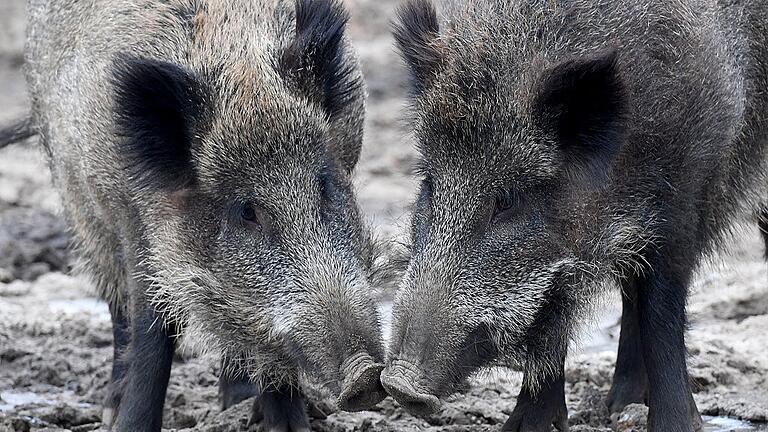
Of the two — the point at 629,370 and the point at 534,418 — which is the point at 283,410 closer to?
the point at 534,418

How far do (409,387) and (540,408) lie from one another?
1101 millimetres

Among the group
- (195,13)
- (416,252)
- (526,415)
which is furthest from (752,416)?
(195,13)

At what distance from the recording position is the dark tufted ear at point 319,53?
18.7ft

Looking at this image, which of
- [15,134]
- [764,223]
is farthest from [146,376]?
[764,223]

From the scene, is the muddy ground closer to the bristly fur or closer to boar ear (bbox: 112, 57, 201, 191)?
the bristly fur

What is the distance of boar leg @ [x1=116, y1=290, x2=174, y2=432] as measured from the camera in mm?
5734

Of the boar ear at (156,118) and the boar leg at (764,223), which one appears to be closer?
the boar ear at (156,118)

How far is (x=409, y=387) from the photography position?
4.79m

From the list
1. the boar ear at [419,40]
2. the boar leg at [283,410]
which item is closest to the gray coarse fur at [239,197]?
the boar leg at [283,410]

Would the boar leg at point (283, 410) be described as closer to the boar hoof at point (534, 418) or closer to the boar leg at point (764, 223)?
the boar hoof at point (534, 418)

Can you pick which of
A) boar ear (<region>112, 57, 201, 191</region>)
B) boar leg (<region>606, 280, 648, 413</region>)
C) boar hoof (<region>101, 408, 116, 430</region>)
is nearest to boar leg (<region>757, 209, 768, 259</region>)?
boar leg (<region>606, 280, 648, 413</region>)

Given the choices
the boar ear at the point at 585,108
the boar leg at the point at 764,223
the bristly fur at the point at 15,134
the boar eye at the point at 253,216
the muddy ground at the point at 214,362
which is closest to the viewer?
the boar ear at the point at 585,108

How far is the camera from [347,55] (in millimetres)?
6344

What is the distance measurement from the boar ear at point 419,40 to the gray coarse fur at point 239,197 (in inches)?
16.4
